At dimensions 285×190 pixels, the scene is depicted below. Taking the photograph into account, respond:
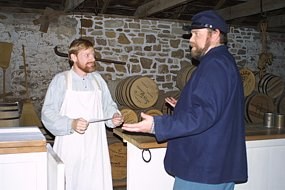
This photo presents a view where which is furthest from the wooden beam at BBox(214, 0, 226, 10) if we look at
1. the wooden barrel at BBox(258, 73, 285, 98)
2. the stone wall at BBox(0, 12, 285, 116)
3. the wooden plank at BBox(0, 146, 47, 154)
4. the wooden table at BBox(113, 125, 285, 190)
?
the wooden plank at BBox(0, 146, 47, 154)

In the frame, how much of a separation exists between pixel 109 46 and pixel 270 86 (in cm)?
292

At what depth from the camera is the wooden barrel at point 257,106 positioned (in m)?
5.46

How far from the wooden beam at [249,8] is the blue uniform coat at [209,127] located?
373 cm

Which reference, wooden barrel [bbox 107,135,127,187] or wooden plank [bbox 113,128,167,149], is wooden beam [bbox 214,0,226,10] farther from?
wooden plank [bbox 113,128,167,149]

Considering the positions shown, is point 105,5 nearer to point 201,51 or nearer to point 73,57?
point 73,57

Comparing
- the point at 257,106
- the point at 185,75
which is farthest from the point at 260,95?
the point at 185,75

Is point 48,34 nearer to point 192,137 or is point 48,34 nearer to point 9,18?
point 9,18

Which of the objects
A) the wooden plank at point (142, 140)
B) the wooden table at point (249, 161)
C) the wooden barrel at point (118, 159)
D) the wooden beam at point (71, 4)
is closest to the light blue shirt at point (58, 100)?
the wooden plank at point (142, 140)

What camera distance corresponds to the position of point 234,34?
23.7 feet

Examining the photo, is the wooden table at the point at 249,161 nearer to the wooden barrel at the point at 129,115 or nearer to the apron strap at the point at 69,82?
Result: the apron strap at the point at 69,82

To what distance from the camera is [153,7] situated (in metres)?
5.72

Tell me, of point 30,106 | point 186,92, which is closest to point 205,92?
point 186,92

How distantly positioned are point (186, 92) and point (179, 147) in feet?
0.94

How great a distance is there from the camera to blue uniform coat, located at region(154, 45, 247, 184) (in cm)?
163
